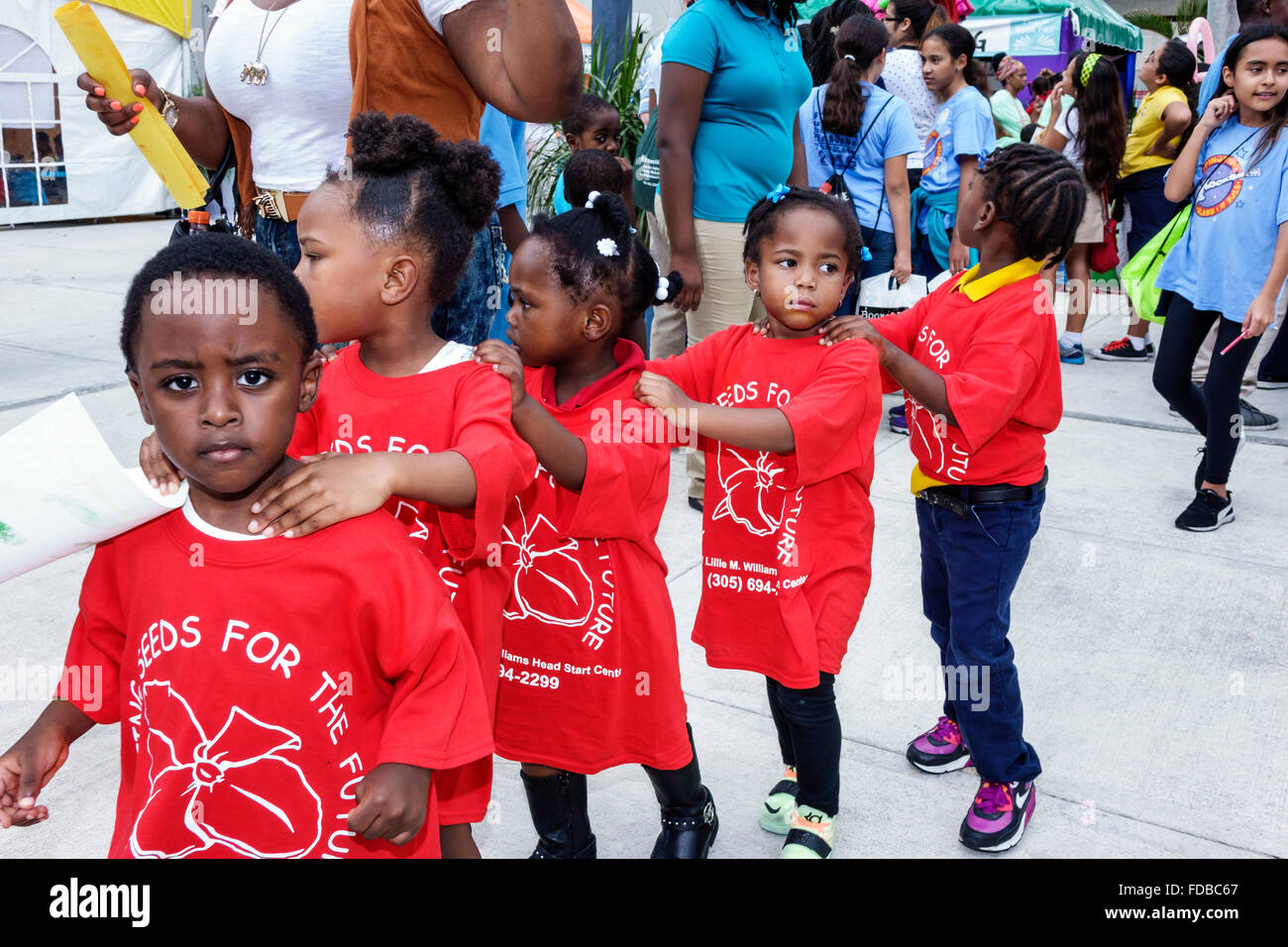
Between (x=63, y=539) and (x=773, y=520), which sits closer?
(x=63, y=539)

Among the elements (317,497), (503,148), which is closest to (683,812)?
(317,497)

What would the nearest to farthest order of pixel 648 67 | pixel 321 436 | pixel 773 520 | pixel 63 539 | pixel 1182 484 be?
pixel 63 539
pixel 321 436
pixel 773 520
pixel 1182 484
pixel 648 67

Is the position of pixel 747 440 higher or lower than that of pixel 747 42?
lower

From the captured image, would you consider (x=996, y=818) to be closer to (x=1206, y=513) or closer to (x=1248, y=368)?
(x=1206, y=513)

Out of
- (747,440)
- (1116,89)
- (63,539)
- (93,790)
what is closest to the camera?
(63,539)

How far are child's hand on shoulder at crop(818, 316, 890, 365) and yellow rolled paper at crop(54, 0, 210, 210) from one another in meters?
1.48

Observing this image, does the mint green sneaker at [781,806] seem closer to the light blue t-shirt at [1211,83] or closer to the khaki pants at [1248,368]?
the light blue t-shirt at [1211,83]

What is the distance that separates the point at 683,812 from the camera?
7.39ft

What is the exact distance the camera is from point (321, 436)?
5.89 ft

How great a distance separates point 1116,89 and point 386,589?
6.73 metres

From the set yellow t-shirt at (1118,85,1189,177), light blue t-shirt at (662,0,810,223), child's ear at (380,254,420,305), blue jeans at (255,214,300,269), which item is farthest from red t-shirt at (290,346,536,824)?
yellow t-shirt at (1118,85,1189,177)

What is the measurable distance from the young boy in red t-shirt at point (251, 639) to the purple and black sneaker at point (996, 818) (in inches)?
57.6
